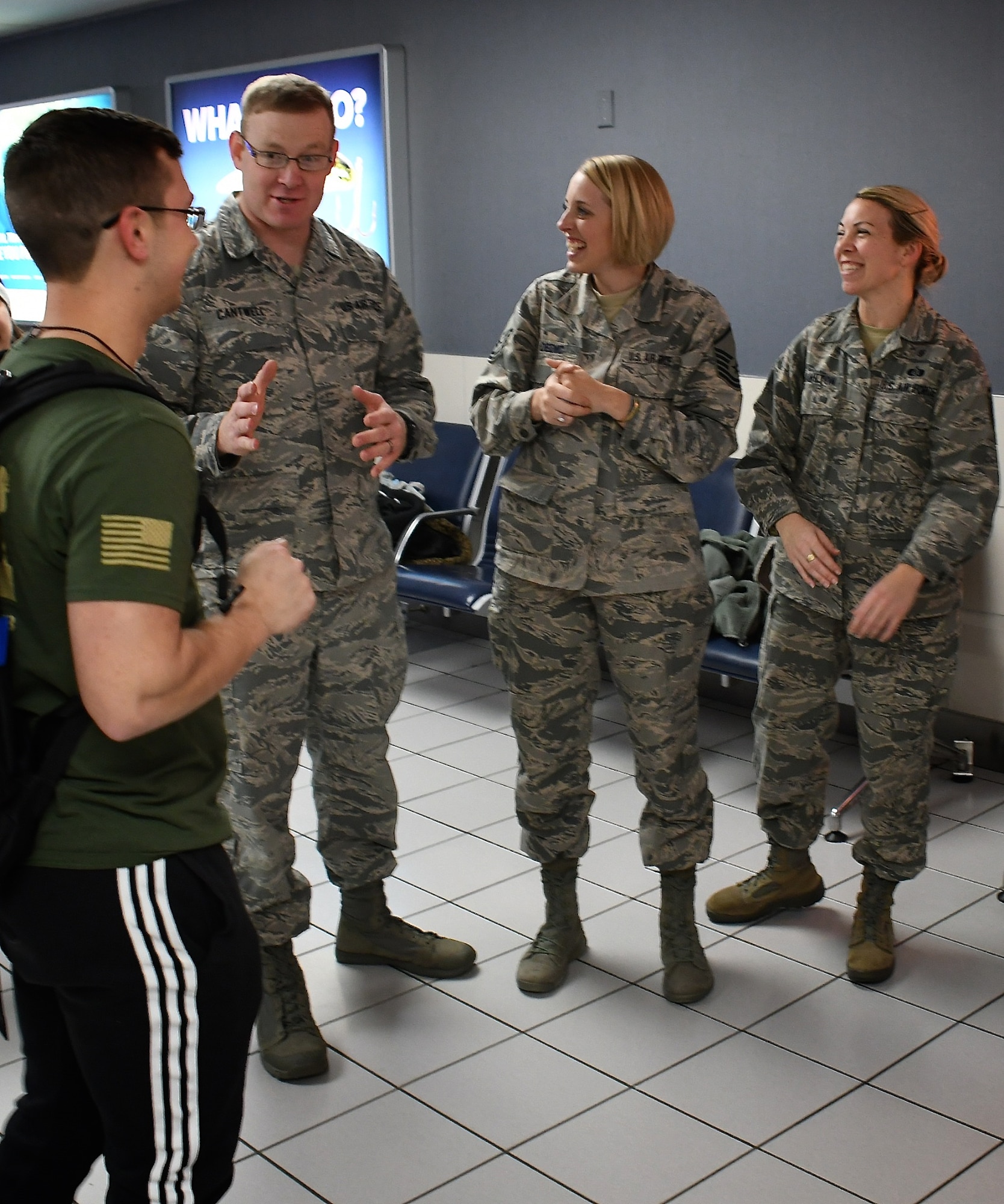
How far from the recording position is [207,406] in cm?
260

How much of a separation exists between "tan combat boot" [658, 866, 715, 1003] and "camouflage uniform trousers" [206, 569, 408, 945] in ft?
2.09

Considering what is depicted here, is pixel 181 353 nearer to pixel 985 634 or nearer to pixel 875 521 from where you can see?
pixel 875 521

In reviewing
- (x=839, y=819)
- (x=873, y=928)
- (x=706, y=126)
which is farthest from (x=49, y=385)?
(x=706, y=126)

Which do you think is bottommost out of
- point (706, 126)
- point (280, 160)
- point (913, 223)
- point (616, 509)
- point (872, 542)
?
point (872, 542)

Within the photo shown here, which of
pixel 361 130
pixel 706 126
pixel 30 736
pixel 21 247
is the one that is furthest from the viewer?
pixel 21 247

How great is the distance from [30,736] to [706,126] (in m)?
4.11

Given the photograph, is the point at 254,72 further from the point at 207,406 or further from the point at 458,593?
the point at 207,406

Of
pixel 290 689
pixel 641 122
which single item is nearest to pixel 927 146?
pixel 641 122

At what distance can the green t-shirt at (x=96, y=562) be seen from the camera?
1349 millimetres

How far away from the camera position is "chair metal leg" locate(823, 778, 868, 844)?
12.4 ft

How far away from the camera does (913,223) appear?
111 inches

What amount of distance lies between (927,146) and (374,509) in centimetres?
252

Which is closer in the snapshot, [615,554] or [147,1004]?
[147,1004]

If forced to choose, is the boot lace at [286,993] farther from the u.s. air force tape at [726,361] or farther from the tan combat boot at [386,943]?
the u.s. air force tape at [726,361]
